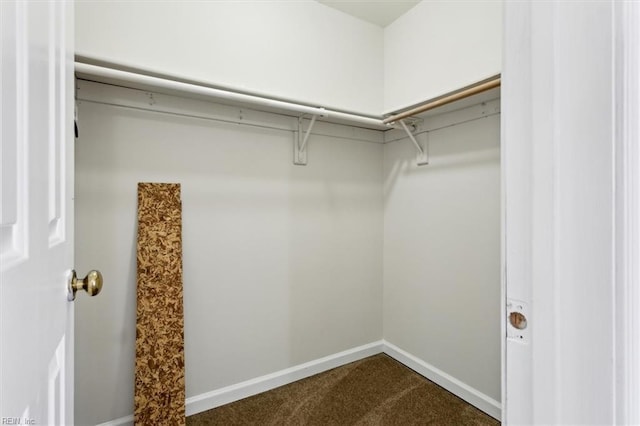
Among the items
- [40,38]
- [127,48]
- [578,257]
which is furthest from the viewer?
[127,48]

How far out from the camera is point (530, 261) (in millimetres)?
415

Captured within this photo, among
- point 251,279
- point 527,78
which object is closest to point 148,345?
point 251,279

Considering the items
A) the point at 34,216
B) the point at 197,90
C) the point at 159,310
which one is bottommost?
the point at 159,310

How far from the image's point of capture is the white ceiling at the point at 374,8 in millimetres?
2041

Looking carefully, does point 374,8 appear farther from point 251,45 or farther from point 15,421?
point 15,421

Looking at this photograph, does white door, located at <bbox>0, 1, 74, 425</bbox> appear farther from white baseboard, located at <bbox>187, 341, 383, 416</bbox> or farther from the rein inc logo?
white baseboard, located at <bbox>187, 341, 383, 416</bbox>

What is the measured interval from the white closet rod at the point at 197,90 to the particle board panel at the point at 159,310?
1.69 feet

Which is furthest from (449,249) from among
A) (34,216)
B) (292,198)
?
(34,216)

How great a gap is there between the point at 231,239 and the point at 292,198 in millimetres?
488

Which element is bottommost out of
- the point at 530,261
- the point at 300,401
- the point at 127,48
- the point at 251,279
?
the point at 300,401

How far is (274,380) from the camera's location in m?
1.98

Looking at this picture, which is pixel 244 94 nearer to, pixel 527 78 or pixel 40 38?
pixel 40 38

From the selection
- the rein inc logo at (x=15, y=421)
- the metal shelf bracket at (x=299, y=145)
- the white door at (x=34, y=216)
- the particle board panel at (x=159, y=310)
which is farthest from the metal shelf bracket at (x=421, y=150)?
the rein inc logo at (x=15, y=421)

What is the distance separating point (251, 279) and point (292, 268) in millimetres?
292
